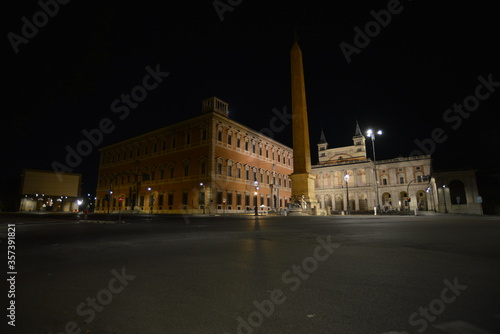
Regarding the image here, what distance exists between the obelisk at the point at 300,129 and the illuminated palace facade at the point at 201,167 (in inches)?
306

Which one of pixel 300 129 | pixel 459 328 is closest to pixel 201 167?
pixel 300 129

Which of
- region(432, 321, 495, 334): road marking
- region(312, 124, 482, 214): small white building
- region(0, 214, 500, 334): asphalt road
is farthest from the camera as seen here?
region(312, 124, 482, 214): small white building

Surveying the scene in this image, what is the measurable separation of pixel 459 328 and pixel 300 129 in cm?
2381

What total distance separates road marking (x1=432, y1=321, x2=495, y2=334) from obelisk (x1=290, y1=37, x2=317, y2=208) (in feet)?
75.7

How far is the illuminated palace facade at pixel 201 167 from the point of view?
35188mm

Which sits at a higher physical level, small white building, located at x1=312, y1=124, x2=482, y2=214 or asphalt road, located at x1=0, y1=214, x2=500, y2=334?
small white building, located at x1=312, y1=124, x2=482, y2=214

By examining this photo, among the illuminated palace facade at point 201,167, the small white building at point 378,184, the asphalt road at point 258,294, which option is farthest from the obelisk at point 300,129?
the small white building at point 378,184

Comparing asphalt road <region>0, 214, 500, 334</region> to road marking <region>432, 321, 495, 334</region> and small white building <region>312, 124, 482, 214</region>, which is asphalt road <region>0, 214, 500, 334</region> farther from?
small white building <region>312, 124, 482, 214</region>

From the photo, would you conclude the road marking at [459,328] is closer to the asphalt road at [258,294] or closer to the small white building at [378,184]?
the asphalt road at [258,294]

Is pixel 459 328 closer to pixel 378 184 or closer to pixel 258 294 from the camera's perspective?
pixel 258 294

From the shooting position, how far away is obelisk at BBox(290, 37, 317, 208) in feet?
81.5

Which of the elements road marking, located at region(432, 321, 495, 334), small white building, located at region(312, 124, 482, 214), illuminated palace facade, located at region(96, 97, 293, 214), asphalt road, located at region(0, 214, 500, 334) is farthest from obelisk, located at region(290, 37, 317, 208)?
small white building, located at region(312, 124, 482, 214)

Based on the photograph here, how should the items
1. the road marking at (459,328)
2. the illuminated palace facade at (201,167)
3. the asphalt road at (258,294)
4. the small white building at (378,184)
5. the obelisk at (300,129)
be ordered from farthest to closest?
the small white building at (378,184) < the illuminated palace facade at (201,167) < the obelisk at (300,129) < the asphalt road at (258,294) < the road marking at (459,328)

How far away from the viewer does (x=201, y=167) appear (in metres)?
35.6
